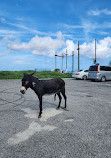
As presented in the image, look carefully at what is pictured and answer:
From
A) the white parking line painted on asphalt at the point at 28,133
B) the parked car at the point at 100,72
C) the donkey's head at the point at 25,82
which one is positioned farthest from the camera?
the parked car at the point at 100,72

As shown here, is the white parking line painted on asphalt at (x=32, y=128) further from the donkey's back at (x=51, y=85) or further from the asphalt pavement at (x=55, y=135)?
the donkey's back at (x=51, y=85)

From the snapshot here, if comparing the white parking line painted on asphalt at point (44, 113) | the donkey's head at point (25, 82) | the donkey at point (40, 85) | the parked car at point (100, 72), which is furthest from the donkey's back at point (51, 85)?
the parked car at point (100, 72)

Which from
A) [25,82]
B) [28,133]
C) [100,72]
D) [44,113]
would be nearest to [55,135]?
[28,133]

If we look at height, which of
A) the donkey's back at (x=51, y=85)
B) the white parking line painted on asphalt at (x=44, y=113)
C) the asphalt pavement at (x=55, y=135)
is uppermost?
the donkey's back at (x=51, y=85)

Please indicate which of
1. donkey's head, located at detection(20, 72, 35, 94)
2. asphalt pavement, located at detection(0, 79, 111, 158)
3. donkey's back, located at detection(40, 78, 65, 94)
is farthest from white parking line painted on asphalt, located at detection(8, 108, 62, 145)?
donkey's head, located at detection(20, 72, 35, 94)

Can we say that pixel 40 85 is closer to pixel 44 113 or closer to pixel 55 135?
pixel 44 113

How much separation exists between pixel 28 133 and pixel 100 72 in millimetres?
14152

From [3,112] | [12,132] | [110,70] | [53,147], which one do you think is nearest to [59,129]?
[53,147]

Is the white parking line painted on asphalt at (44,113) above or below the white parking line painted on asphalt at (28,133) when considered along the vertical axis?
above

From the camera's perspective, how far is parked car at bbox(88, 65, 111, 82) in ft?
50.9

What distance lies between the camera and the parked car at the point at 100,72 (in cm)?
1551

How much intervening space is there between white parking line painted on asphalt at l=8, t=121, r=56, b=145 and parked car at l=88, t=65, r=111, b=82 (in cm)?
1324

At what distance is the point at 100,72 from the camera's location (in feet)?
51.3

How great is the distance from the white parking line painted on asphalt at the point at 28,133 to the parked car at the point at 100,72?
13242 millimetres
